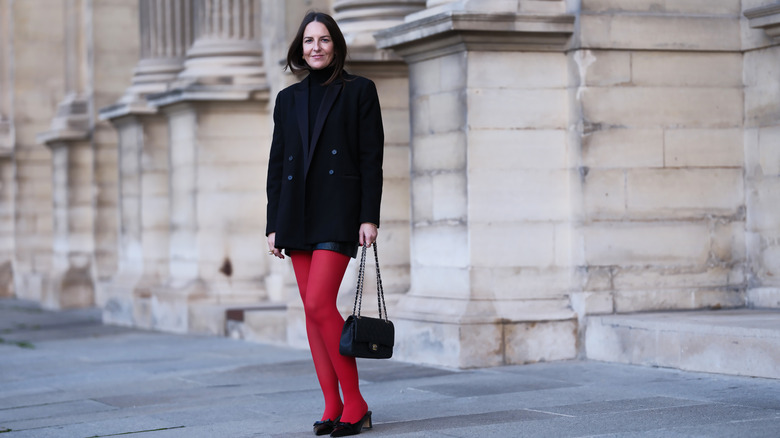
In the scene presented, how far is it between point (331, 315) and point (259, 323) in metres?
6.46

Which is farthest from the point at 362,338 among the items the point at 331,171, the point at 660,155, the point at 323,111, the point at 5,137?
the point at 5,137

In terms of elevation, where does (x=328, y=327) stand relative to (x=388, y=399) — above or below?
above

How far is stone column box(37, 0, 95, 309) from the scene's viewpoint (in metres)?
20.9

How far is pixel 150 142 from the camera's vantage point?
659 inches

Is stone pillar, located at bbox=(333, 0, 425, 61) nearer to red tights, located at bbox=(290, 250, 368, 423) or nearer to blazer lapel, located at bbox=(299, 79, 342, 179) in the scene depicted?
blazer lapel, located at bbox=(299, 79, 342, 179)

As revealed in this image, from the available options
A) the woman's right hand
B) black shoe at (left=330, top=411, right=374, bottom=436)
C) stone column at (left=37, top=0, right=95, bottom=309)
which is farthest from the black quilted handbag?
stone column at (left=37, top=0, right=95, bottom=309)

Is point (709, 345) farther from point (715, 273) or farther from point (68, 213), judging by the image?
point (68, 213)

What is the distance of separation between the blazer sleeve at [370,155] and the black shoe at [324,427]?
1.00 metres

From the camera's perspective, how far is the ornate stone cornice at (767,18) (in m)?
9.55

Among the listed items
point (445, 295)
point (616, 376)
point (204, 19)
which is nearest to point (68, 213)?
point (204, 19)

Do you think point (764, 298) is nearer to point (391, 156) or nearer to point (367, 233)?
point (391, 156)

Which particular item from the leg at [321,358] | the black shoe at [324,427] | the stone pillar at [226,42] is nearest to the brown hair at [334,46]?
the leg at [321,358]

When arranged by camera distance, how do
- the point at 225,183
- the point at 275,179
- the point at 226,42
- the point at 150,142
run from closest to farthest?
the point at 275,179
the point at 225,183
the point at 226,42
the point at 150,142

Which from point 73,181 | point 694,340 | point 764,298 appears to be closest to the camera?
point 694,340
